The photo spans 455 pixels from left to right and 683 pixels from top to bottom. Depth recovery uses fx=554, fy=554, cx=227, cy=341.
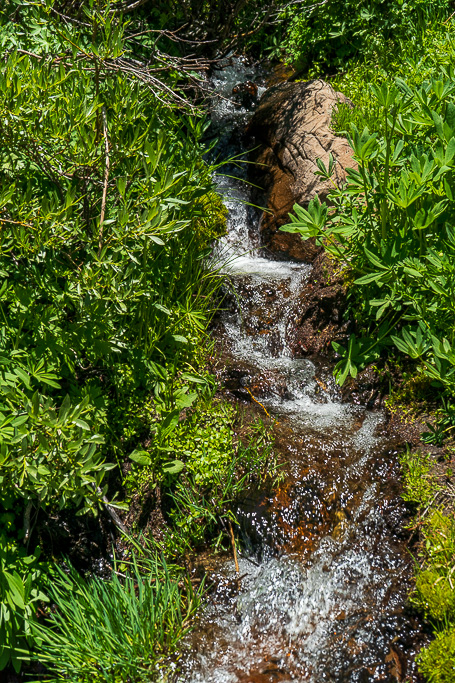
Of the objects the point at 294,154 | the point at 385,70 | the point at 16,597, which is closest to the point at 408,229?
the point at 294,154

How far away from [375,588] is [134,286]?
1.91m

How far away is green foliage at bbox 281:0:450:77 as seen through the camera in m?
5.85

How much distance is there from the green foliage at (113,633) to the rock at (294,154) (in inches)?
128

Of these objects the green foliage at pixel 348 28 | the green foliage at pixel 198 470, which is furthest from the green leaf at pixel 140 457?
the green foliage at pixel 348 28

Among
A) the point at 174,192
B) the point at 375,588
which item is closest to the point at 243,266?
the point at 174,192

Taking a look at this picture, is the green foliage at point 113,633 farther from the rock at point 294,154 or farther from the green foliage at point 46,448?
the rock at point 294,154

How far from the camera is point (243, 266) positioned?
508 cm

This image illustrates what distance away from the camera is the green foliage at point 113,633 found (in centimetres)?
238

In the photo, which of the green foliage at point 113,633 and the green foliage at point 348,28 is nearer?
the green foliage at point 113,633

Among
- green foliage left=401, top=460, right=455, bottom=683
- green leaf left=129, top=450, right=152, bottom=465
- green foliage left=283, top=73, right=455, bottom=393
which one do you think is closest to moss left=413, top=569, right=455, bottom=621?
green foliage left=401, top=460, right=455, bottom=683

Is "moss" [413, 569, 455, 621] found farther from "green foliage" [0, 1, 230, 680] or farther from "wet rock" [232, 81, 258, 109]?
"wet rock" [232, 81, 258, 109]

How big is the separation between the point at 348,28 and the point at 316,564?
5795mm

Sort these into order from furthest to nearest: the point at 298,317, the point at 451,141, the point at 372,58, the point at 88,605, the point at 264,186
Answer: the point at 372,58 < the point at 264,186 < the point at 298,317 < the point at 451,141 < the point at 88,605

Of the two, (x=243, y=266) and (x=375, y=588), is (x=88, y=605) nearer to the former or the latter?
(x=375, y=588)
